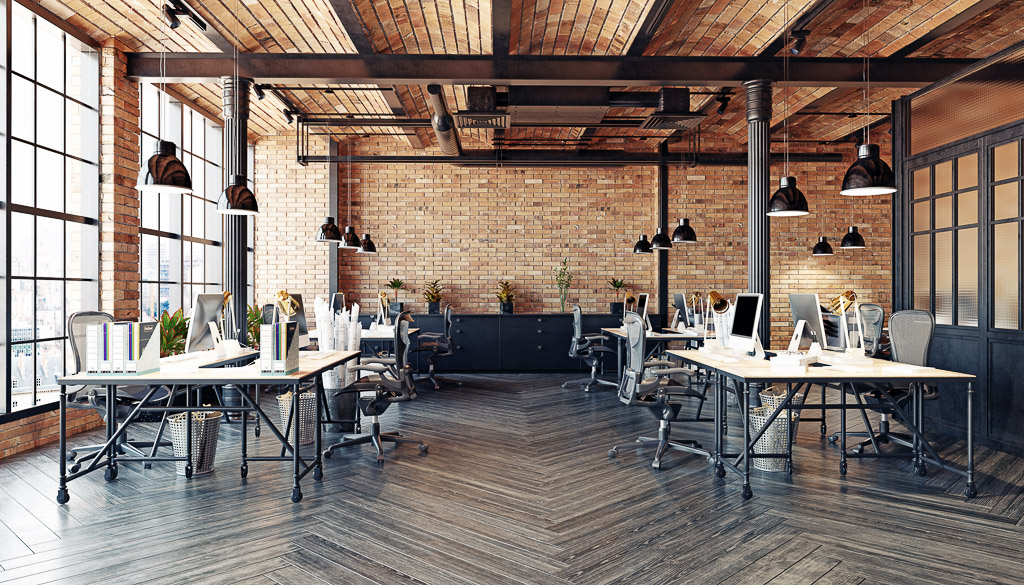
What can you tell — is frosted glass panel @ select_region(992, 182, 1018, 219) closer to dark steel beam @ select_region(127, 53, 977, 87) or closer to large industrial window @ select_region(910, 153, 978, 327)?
large industrial window @ select_region(910, 153, 978, 327)

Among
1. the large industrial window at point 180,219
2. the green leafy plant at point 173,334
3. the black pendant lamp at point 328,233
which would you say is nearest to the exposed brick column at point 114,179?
the large industrial window at point 180,219

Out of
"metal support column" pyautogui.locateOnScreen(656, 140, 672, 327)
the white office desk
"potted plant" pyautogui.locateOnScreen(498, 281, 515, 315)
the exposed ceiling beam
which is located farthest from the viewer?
"metal support column" pyautogui.locateOnScreen(656, 140, 672, 327)

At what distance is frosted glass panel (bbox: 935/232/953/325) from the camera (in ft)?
18.3

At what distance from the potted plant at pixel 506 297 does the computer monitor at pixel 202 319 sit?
5.03 meters

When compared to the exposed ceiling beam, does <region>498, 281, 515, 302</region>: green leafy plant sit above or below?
below

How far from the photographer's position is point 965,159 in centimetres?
542

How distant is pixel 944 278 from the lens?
5.68 m

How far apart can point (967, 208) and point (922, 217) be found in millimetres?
598

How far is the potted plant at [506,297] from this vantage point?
9695 millimetres

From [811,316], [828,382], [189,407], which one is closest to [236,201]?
[189,407]

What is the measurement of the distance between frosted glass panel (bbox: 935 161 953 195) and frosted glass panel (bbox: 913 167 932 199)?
0.32 feet

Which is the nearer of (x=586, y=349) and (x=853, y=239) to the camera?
(x=586, y=349)

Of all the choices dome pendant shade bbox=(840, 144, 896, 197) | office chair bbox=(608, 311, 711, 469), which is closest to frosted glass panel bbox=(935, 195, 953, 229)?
dome pendant shade bbox=(840, 144, 896, 197)

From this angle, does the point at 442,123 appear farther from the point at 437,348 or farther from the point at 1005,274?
the point at 1005,274
